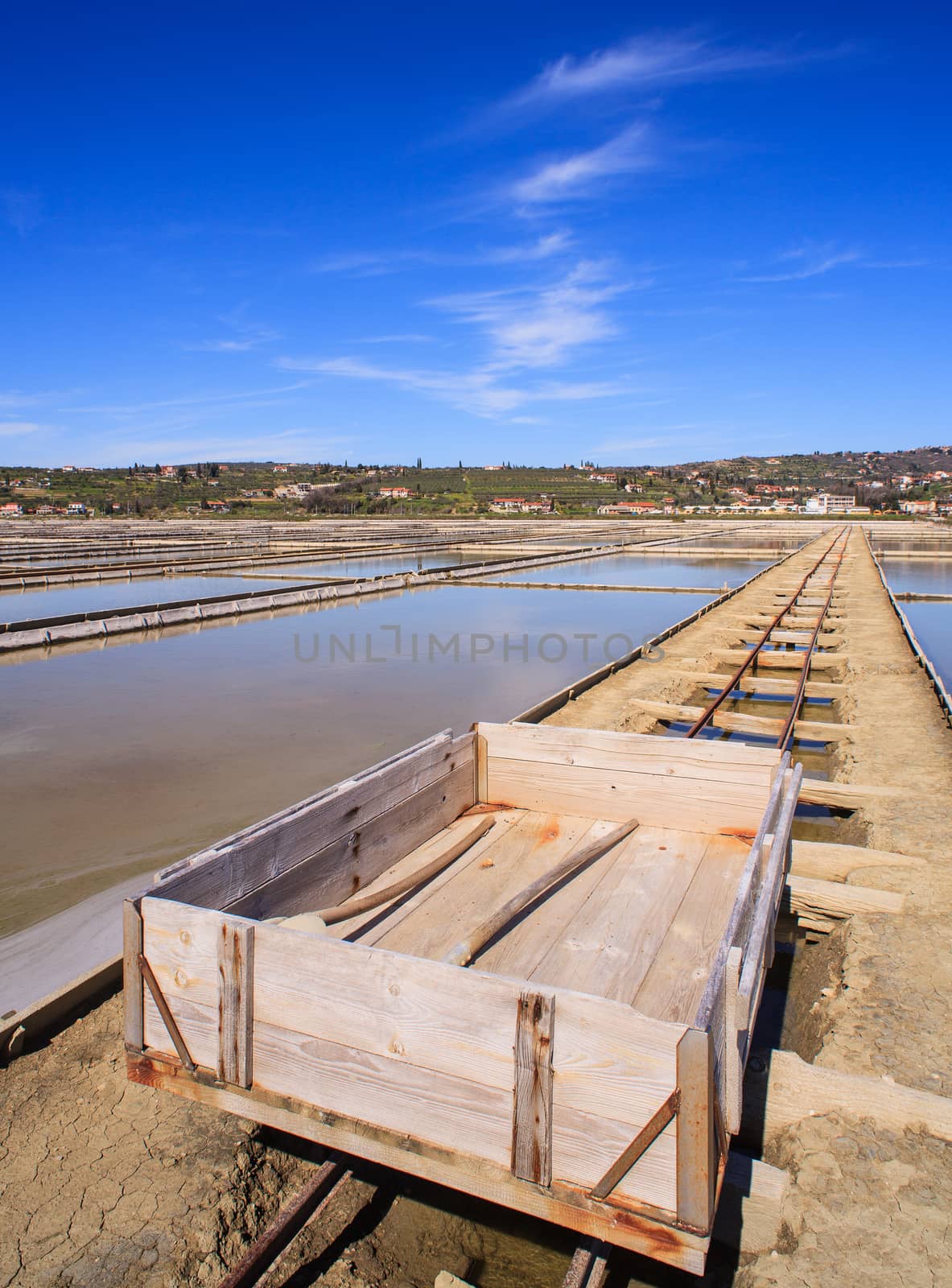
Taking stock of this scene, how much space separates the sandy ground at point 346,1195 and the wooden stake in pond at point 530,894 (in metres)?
0.61

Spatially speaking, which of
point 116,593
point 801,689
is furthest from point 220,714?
point 116,593

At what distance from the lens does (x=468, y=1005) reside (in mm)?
1712

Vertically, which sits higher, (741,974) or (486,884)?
(741,974)

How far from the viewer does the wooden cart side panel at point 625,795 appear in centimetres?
343

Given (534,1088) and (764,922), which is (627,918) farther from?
(534,1088)

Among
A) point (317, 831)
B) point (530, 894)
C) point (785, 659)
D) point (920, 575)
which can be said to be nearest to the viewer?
point (317, 831)

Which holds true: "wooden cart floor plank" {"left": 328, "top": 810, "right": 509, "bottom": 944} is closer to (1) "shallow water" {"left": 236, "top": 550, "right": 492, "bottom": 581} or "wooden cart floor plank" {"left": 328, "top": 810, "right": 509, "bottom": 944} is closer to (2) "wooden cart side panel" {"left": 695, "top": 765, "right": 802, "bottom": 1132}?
(2) "wooden cart side panel" {"left": 695, "top": 765, "right": 802, "bottom": 1132}

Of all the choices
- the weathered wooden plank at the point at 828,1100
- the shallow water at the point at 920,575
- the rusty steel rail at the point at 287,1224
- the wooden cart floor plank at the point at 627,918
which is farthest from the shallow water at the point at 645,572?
the rusty steel rail at the point at 287,1224

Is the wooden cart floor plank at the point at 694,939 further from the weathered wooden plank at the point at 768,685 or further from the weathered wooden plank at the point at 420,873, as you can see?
the weathered wooden plank at the point at 768,685

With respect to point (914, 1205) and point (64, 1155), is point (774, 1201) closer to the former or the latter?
point (914, 1205)

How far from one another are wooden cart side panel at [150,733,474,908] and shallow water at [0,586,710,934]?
73.0 inches

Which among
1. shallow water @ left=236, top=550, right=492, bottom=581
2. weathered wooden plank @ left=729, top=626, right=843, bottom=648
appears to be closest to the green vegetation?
shallow water @ left=236, top=550, right=492, bottom=581

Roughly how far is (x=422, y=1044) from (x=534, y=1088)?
246 millimetres

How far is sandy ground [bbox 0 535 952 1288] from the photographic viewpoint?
1946 mm
